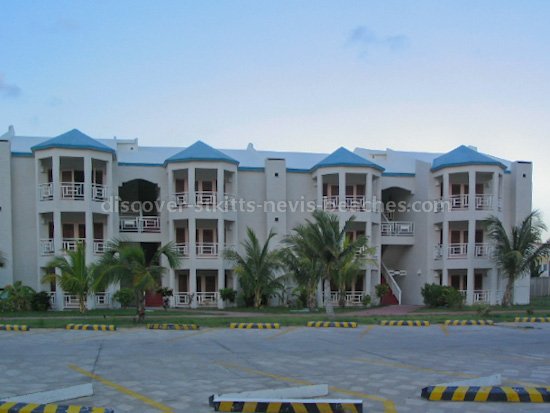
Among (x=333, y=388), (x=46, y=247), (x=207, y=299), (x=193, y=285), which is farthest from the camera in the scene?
(x=207, y=299)

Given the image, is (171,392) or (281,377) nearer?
A: (171,392)

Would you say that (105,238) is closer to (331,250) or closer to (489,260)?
(331,250)

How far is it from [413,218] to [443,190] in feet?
8.22

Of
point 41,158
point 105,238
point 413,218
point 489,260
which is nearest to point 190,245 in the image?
point 105,238

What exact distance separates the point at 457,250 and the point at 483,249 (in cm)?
129

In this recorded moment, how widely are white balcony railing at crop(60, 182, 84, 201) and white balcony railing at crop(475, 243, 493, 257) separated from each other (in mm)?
20034

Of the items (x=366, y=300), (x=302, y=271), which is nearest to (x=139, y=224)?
(x=302, y=271)

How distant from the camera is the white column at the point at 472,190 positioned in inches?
1058

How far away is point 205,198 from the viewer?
27266 millimetres

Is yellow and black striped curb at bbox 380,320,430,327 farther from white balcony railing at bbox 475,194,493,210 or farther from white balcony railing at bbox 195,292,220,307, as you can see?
white balcony railing at bbox 475,194,493,210

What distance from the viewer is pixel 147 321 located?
18.0 m

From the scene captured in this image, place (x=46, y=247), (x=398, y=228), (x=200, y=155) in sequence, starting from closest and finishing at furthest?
(x=46, y=247) < (x=200, y=155) < (x=398, y=228)

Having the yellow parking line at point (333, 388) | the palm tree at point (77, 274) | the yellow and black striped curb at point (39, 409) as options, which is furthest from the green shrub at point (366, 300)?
the yellow and black striped curb at point (39, 409)

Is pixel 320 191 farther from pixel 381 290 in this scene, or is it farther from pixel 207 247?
pixel 207 247
